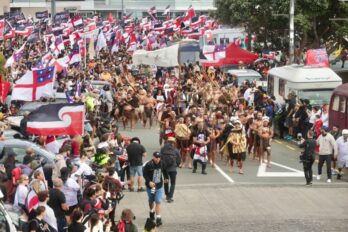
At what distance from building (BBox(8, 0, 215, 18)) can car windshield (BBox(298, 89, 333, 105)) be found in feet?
266

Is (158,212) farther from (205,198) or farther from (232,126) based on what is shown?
(232,126)

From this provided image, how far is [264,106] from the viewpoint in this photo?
32938mm

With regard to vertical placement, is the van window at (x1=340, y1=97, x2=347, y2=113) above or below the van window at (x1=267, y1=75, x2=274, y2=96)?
above

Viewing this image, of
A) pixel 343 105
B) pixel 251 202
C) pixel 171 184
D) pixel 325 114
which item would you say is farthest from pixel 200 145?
pixel 325 114

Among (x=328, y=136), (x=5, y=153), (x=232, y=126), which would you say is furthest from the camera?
(x=232, y=126)

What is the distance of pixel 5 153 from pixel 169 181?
3379 mm

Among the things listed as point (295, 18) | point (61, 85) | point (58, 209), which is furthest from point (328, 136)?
point (295, 18)

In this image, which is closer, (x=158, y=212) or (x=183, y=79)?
(x=158, y=212)

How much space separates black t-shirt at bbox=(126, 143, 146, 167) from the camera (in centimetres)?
2159

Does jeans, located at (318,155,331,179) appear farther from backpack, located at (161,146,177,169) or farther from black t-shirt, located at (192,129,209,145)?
backpack, located at (161,146,177,169)

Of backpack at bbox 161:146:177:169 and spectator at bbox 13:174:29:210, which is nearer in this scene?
spectator at bbox 13:174:29:210

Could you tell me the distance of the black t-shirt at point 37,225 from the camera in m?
14.2

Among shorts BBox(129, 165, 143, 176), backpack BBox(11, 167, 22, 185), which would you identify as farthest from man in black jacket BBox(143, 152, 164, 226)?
shorts BBox(129, 165, 143, 176)

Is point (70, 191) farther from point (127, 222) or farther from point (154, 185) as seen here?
point (127, 222)
